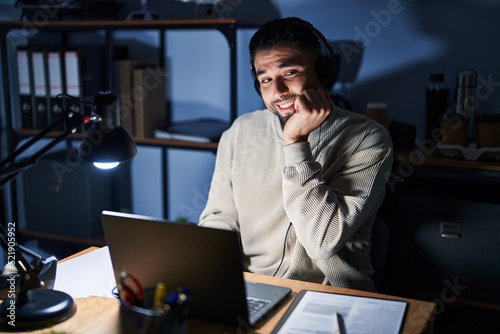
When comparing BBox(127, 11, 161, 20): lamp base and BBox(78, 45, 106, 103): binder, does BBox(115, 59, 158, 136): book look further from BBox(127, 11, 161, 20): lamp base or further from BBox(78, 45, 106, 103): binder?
BBox(127, 11, 161, 20): lamp base

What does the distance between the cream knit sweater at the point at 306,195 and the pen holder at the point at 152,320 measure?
0.60m

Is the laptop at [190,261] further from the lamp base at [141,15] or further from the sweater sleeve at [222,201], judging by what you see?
the lamp base at [141,15]

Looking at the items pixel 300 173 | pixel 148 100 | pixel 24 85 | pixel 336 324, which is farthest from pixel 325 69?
pixel 24 85

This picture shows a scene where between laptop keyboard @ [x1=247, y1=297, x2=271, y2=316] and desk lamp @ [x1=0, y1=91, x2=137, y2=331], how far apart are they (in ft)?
1.15

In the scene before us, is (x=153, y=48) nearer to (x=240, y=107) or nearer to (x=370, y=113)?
(x=240, y=107)

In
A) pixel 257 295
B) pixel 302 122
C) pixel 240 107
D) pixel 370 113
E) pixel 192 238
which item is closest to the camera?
pixel 192 238

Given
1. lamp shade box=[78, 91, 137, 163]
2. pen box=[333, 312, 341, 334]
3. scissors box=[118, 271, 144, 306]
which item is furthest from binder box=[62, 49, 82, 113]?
pen box=[333, 312, 341, 334]

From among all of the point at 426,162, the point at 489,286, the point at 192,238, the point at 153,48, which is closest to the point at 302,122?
the point at 192,238

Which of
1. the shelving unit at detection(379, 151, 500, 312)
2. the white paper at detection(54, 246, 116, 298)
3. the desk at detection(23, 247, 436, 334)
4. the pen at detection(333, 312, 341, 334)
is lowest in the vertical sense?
the shelving unit at detection(379, 151, 500, 312)

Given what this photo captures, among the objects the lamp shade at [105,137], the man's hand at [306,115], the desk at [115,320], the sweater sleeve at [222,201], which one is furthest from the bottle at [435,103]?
the lamp shade at [105,137]

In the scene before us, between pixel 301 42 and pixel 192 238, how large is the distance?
0.79 metres

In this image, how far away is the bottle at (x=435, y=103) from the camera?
2215mm

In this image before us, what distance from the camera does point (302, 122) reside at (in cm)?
155

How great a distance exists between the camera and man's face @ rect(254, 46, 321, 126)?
1.65 meters
